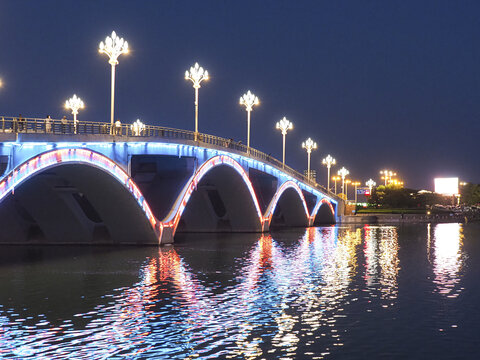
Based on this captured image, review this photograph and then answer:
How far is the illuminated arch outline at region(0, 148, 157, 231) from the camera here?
31847 mm

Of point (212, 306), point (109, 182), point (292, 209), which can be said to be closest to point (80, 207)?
point (109, 182)

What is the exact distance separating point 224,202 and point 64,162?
36164mm

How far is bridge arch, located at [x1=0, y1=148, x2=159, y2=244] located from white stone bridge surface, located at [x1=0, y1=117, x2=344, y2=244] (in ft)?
0.22

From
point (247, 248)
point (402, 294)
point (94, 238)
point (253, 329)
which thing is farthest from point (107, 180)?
point (253, 329)

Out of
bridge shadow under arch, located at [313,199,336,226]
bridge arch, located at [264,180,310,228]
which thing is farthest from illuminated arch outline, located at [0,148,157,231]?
bridge shadow under arch, located at [313,199,336,226]

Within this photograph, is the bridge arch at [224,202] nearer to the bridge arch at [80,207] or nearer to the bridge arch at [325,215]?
the bridge arch at [80,207]

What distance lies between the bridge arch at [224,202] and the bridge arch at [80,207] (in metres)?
13.0

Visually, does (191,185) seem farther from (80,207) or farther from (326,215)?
(326,215)

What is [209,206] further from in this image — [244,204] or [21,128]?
[21,128]

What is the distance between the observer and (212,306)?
885 inches

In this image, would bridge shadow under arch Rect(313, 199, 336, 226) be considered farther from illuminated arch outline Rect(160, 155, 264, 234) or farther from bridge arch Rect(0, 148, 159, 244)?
bridge arch Rect(0, 148, 159, 244)

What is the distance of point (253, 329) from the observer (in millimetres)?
18594

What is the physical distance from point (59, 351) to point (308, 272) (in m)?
18.3

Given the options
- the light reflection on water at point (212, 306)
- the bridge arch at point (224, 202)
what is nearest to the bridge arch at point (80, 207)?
the light reflection on water at point (212, 306)
